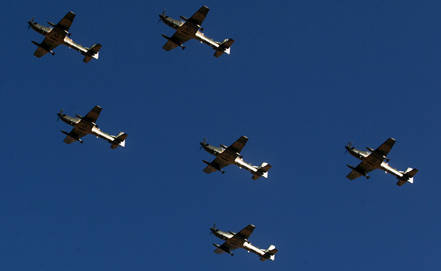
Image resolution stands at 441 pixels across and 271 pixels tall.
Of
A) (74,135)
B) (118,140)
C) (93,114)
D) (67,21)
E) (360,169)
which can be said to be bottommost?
(74,135)

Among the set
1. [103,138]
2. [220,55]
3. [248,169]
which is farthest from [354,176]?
[103,138]

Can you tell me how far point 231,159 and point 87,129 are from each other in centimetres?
2140

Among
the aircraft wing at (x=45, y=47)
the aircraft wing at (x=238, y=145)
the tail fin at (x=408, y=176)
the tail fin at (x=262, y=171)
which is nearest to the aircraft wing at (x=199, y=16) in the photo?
the aircraft wing at (x=238, y=145)

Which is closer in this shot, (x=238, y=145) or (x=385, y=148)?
(x=238, y=145)

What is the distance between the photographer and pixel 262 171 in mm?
126812

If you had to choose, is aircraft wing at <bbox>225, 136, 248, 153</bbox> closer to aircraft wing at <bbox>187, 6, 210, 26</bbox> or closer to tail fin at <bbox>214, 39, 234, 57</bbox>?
tail fin at <bbox>214, 39, 234, 57</bbox>

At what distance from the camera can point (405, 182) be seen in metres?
127

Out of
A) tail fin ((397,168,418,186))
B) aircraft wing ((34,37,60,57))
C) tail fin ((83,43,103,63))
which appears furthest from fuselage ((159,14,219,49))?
tail fin ((397,168,418,186))

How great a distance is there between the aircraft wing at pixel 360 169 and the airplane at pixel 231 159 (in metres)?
13.0

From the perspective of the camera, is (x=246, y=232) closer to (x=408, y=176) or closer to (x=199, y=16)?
(x=408, y=176)

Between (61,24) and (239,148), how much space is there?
3107cm

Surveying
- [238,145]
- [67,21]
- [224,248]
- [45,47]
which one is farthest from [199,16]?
[224,248]

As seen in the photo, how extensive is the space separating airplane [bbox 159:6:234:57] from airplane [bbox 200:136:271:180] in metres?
14.1

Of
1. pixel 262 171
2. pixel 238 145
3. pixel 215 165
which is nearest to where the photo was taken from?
pixel 238 145
